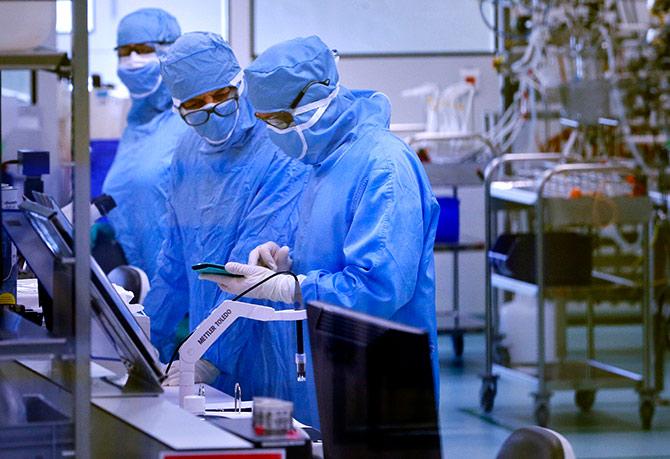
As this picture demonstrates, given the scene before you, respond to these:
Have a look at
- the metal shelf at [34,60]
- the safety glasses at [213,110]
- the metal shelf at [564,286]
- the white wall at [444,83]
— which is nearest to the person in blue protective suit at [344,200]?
the safety glasses at [213,110]

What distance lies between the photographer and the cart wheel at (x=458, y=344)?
590cm

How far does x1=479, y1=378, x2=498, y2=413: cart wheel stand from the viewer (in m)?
5.09

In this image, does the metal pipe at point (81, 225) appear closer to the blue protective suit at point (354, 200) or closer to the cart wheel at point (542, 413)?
the blue protective suit at point (354, 200)

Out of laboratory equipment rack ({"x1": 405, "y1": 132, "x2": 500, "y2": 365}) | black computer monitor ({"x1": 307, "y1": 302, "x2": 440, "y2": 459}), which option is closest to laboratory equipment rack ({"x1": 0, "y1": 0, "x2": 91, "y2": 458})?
black computer monitor ({"x1": 307, "y1": 302, "x2": 440, "y2": 459})

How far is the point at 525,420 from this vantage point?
16.3ft

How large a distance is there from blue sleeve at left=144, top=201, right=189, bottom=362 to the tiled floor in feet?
4.06

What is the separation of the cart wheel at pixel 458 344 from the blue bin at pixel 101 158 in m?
1.92

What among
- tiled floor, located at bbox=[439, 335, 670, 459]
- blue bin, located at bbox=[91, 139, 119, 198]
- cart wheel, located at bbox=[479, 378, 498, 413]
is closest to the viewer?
tiled floor, located at bbox=[439, 335, 670, 459]

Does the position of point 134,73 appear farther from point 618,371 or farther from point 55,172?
point 618,371

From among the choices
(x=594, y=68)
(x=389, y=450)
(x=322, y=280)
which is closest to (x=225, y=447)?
(x=389, y=450)

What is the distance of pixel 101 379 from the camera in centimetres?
198

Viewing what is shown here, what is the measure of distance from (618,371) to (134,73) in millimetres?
2416

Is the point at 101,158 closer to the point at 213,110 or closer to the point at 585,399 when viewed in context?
the point at 213,110

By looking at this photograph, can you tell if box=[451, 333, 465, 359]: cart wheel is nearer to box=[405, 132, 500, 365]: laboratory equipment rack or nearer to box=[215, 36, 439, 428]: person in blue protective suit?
box=[405, 132, 500, 365]: laboratory equipment rack
